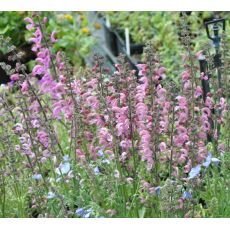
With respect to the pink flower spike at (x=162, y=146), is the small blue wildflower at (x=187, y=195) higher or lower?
lower

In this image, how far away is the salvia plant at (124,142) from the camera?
8.04 ft

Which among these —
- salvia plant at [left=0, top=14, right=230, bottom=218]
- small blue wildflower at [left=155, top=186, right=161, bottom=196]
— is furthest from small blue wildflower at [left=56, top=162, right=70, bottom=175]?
small blue wildflower at [left=155, top=186, right=161, bottom=196]

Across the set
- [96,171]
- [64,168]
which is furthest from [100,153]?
[64,168]

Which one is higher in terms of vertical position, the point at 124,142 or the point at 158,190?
the point at 124,142

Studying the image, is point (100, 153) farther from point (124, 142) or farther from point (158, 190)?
point (158, 190)

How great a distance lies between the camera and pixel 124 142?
256 centimetres

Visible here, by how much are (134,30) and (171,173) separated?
188 inches

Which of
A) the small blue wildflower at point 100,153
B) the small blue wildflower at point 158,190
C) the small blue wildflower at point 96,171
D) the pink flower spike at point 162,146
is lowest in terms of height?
the small blue wildflower at point 158,190

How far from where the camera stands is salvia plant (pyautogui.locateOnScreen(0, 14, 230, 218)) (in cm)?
245

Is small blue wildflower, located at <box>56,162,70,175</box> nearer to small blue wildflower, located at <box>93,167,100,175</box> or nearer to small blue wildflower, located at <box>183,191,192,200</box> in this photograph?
small blue wildflower, located at <box>93,167,100,175</box>

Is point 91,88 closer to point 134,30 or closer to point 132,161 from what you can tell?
point 132,161

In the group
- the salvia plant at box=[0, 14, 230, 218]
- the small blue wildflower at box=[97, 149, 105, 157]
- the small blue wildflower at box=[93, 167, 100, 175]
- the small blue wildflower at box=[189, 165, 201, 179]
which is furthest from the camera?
the small blue wildflower at box=[97, 149, 105, 157]

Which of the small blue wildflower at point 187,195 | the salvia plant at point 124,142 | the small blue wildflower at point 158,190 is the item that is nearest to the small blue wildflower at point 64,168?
the salvia plant at point 124,142

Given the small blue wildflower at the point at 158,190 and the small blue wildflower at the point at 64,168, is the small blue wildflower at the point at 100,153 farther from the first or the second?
the small blue wildflower at the point at 158,190
